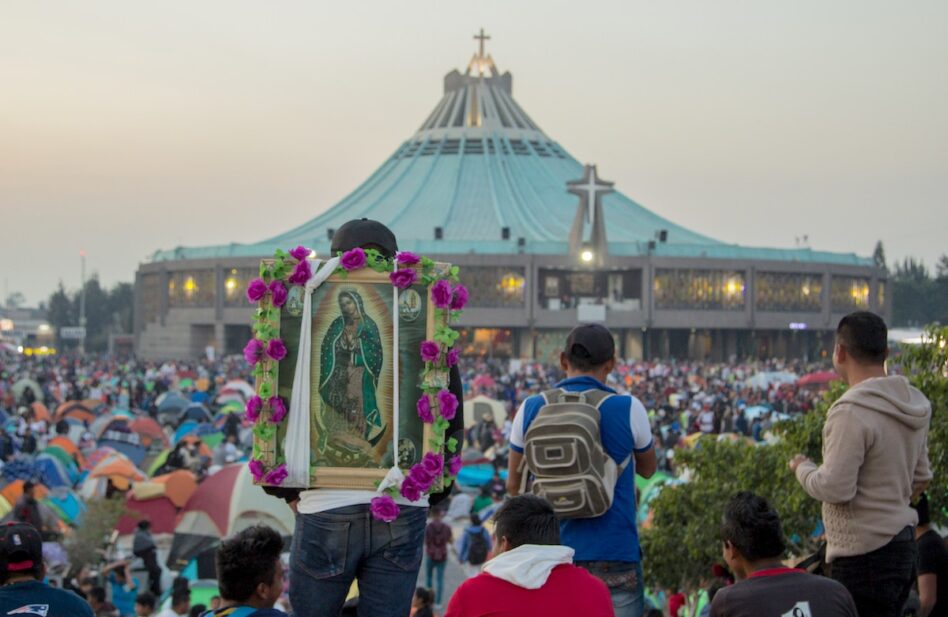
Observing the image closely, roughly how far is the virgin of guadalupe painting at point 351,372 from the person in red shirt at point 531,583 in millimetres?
561

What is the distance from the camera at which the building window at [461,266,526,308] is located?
2270 inches

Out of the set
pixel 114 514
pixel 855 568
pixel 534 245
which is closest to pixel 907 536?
pixel 855 568

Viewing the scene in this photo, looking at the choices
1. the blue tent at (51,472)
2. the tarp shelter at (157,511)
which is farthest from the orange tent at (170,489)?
the blue tent at (51,472)

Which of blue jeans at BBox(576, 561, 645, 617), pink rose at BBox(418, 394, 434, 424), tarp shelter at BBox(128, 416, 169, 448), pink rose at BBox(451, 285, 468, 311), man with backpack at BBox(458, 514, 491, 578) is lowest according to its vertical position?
man with backpack at BBox(458, 514, 491, 578)

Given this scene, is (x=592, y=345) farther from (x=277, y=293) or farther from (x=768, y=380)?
(x=768, y=380)

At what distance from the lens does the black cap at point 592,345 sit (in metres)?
4.44

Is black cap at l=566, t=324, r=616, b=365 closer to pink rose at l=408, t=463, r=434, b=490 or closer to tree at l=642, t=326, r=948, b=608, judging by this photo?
pink rose at l=408, t=463, r=434, b=490

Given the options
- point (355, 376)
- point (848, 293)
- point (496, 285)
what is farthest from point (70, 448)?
point (848, 293)

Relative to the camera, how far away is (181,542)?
548 inches

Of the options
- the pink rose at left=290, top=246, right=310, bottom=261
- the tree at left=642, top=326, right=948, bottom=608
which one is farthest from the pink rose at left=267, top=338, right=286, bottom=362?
the tree at left=642, top=326, right=948, bottom=608

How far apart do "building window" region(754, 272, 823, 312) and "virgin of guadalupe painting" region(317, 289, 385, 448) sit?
2271 inches

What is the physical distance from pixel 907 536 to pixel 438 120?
6896 centimetres

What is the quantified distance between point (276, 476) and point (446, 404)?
21.9 inches

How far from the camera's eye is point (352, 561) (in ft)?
12.5
